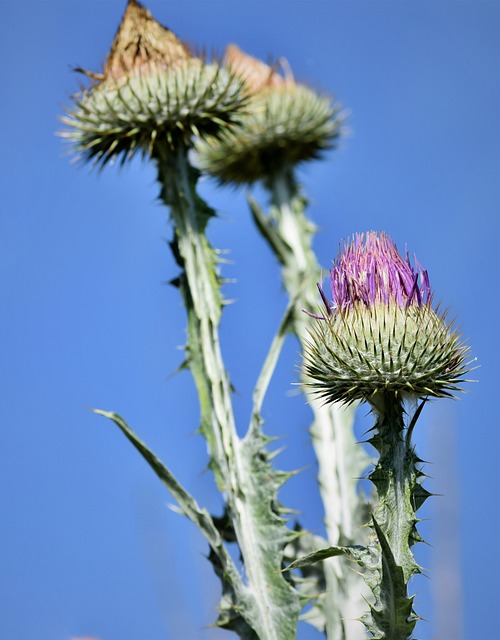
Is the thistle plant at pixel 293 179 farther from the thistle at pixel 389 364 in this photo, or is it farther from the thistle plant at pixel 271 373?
the thistle at pixel 389 364

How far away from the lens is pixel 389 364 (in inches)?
156

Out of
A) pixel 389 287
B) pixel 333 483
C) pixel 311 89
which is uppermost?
pixel 311 89

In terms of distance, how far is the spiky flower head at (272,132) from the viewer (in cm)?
824

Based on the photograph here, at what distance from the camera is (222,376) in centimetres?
579

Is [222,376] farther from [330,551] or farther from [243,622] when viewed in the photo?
[330,551]

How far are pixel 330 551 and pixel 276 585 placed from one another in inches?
61.6

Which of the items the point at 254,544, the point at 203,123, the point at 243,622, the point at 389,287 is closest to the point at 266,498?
the point at 254,544

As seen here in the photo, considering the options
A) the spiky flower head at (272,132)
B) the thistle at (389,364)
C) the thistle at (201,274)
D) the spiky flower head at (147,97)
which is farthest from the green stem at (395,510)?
the spiky flower head at (272,132)

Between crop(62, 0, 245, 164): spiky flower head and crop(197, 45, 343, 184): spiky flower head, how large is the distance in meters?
1.82

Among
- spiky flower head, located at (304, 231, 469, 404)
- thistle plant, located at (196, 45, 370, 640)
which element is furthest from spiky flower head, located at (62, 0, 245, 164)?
spiky flower head, located at (304, 231, 469, 404)

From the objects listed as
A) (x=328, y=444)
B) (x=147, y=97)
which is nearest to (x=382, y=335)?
(x=147, y=97)

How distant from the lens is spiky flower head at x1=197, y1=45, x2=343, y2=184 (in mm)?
8242

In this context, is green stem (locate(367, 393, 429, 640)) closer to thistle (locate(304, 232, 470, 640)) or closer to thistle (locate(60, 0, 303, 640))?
thistle (locate(304, 232, 470, 640))

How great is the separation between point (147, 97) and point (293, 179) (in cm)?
301
